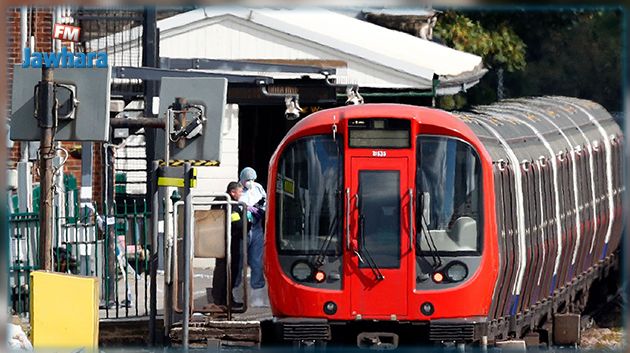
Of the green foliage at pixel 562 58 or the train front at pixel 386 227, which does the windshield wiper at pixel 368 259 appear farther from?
the green foliage at pixel 562 58

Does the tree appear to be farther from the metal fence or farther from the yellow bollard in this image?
the yellow bollard

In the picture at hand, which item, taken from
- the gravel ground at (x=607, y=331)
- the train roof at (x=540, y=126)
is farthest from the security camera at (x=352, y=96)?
the gravel ground at (x=607, y=331)

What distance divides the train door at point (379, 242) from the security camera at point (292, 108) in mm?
6332

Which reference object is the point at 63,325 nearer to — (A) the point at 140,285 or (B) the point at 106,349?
(B) the point at 106,349

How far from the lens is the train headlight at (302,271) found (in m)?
13.6

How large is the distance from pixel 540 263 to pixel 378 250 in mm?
3335

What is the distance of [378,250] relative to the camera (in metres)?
13.4

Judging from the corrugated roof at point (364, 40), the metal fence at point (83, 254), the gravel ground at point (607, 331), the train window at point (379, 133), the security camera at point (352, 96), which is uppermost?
the corrugated roof at point (364, 40)

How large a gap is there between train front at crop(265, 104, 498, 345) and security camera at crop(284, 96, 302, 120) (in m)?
Answer: 6.08

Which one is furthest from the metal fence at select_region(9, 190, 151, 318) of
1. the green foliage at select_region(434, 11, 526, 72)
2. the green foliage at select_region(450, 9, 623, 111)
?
the green foliage at select_region(450, 9, 623, 111)

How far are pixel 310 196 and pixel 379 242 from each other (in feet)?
2.36

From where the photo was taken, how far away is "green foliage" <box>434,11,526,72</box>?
35.2m

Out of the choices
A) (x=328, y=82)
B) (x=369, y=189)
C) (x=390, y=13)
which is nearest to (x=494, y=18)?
(x=390, y=13)

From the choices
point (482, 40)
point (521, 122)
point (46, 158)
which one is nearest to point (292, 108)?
point (521, 122)
